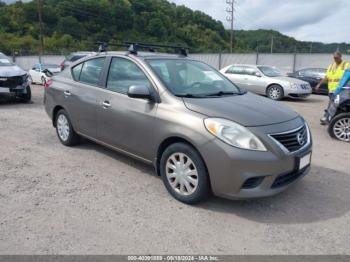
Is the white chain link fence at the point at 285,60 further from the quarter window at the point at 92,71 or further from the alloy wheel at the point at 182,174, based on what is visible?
the alloy wheel at the point at 182,174

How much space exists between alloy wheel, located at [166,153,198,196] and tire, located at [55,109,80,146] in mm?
2405

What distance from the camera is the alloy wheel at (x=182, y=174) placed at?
3.67 metres

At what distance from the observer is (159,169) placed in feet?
13.5

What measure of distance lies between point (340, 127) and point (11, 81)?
8.97 meters

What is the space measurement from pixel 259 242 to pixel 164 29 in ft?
154

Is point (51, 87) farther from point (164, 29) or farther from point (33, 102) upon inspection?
point (164, 29)

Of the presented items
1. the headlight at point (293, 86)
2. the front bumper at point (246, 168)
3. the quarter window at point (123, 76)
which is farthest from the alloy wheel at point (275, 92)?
the front bumper at point (246, 168)

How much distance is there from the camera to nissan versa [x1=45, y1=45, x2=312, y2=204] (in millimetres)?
3422

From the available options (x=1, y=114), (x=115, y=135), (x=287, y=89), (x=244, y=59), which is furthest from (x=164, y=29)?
(x=115, y=135)

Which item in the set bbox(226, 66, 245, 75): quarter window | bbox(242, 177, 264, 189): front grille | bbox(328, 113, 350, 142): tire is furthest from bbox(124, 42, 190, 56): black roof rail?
bbox(226, 66, 245, 75): quarter window

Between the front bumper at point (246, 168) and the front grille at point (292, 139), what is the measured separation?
8cm

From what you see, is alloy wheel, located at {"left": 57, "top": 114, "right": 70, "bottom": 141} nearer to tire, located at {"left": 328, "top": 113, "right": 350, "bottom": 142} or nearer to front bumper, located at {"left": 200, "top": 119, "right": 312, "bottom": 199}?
front bumper, located at {"left": 200, "top": 119, "right": 312, "bottom": 199}

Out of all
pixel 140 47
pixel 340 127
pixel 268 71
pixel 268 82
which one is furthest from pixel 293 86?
pixel 140 47

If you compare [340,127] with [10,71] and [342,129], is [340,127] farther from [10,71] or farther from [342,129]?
[10,71]
